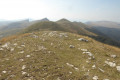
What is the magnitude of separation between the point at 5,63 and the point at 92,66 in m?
10.6

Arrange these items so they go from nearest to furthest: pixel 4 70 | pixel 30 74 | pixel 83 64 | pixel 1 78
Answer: pixel 1 78 → pixel 30 74 → pixel 4 70 → pixel 83 64

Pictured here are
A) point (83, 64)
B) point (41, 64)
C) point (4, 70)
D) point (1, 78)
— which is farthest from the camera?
point (83, 64)

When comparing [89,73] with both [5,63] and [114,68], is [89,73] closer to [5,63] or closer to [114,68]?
[114,68]

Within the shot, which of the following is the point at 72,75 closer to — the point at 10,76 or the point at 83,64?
the point at 83,64

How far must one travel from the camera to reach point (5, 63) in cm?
1025

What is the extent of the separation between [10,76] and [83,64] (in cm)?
823

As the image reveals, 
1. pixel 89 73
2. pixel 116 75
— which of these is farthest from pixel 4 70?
pixel 116 75

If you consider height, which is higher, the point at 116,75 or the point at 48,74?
the point at 48,74

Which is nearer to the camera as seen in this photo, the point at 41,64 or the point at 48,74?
the point at 48,74

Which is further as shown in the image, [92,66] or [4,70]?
[92,66]

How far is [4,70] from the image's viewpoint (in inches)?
349

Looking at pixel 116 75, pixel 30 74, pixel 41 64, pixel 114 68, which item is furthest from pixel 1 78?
pixel 114 68

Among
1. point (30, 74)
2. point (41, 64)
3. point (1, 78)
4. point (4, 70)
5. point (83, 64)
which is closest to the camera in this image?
A: point (1, 78)

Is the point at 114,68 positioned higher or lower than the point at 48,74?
lower
